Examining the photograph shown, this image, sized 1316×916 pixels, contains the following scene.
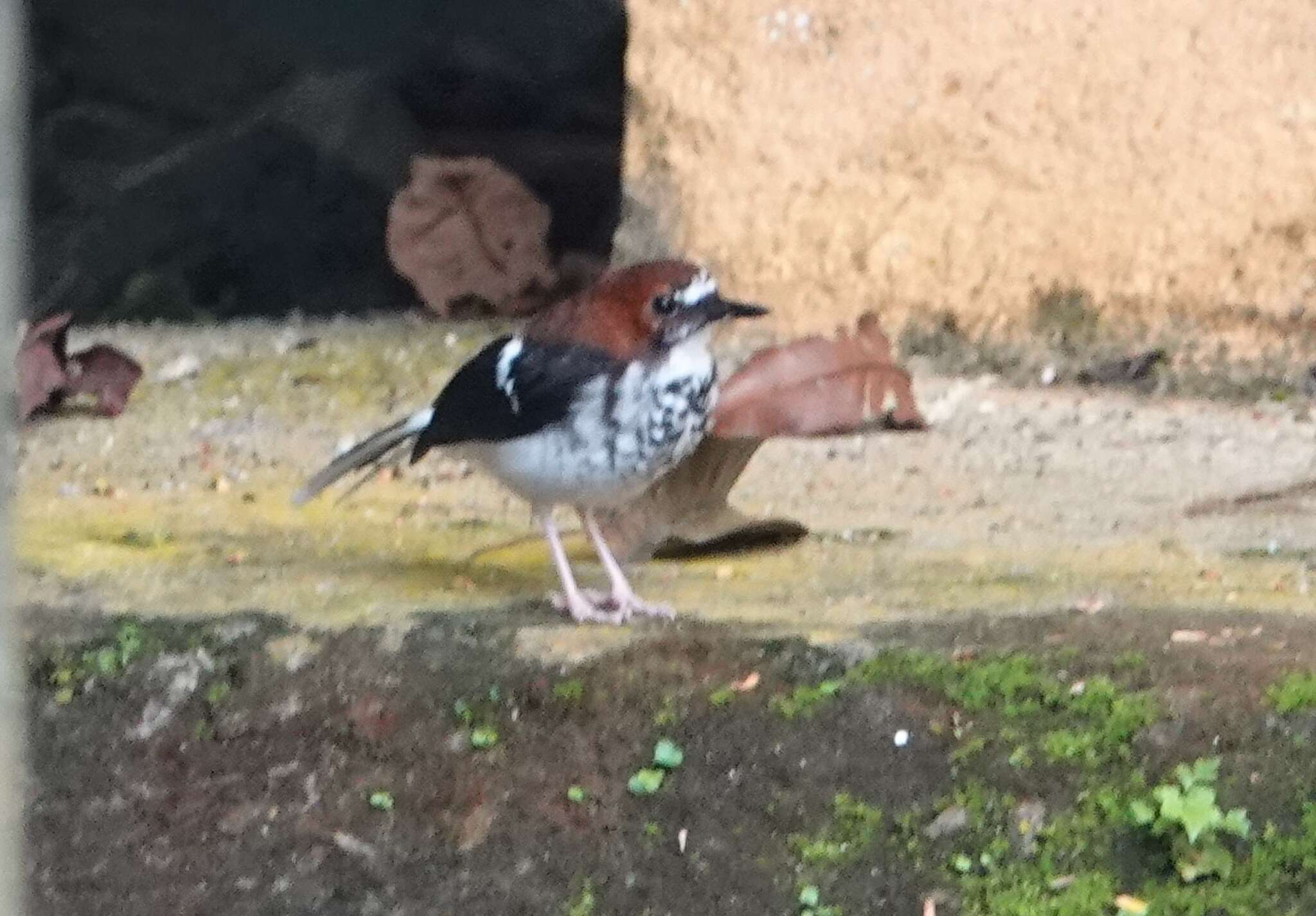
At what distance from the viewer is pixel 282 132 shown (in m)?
7.39

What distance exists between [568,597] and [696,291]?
1.96 feet

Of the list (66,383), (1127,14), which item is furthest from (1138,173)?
(66,383)

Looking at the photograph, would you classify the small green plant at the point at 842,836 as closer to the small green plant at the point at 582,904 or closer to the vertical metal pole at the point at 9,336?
the small green plant at the point at 582,904

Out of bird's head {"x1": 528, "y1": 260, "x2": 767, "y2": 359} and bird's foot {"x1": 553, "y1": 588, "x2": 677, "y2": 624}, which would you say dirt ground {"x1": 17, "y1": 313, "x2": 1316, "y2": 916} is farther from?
bird's head {"x1": 528, "y1": 260, "x2": 767, "y2": 359}

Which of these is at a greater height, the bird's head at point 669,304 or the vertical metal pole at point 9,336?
the vertical metal pole at point 9,336

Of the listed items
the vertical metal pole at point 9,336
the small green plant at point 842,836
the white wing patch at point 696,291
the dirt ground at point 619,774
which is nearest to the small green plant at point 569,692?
the dirt ground at point 619,774

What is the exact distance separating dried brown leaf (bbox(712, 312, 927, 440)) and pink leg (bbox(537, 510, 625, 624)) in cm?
43

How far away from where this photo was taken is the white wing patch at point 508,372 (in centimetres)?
323

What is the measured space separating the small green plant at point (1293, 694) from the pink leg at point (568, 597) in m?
1.06

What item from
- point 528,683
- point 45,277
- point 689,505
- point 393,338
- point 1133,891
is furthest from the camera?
point 45,277

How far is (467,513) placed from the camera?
4152 mm

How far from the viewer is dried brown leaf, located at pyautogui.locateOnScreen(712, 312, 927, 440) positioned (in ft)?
12.2

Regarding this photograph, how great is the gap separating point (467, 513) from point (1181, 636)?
1870 mm

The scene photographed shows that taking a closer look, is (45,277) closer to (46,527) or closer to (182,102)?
(182,102)
